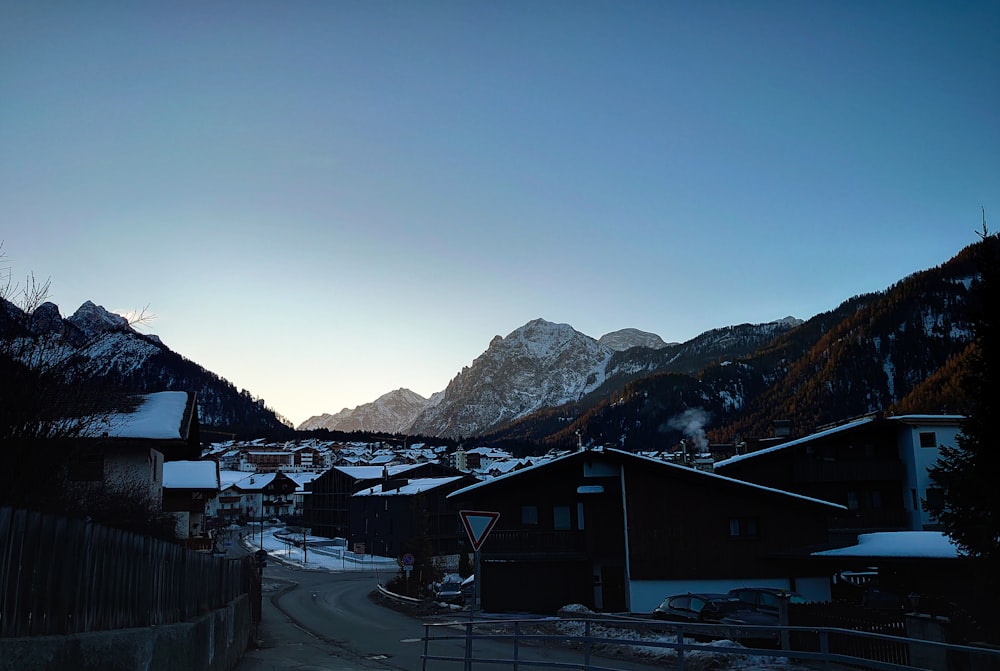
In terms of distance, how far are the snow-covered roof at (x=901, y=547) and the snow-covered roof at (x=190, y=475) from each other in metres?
27.9

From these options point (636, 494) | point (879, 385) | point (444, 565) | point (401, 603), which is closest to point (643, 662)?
point (636, 494)

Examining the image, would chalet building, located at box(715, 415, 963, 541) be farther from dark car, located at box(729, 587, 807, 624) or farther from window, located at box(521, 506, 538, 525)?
dark car, located at box(729, 587, 807, 624)

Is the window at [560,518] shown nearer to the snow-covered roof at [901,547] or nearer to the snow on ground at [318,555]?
the snow-covered roof at [901,547]

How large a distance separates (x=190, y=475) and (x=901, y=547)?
3196 centimetres

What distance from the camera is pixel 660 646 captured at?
15.5 m

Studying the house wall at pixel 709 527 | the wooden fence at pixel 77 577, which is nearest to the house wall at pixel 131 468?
the wooden fence at pixel 77 577

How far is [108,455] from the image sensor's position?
1006 inches

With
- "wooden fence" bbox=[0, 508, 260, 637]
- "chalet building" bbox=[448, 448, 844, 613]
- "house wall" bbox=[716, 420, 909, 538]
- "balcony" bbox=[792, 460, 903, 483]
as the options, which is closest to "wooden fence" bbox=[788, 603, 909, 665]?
"chalet building" bbox=[448, 448, 844, 613]

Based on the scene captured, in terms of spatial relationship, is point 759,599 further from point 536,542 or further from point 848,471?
point 848,471

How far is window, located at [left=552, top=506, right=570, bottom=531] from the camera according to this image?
37.2 metres

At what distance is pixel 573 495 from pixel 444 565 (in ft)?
125

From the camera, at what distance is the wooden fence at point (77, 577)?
5.59 m

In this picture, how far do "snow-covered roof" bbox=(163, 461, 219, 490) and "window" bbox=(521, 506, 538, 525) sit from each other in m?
14.7

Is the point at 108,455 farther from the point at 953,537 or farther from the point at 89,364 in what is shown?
the point at 953,537
